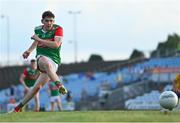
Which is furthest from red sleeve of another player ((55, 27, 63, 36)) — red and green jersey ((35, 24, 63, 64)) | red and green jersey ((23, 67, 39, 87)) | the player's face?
red and green jersey ((23, 67, 39, 87))

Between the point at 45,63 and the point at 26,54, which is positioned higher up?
the point at 26,54

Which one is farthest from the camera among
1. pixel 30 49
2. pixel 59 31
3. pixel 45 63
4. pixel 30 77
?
pixel 30 77

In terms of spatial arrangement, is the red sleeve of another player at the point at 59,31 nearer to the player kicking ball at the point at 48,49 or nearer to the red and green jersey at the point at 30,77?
the player kicking ball at the point at 48,49

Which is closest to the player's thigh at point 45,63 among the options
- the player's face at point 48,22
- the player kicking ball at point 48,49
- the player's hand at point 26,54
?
the player kicking ball at point 48,49

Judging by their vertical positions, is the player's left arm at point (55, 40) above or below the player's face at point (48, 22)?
below

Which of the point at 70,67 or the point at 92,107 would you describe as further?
the point at 70,67

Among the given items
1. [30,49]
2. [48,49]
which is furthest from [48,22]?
[30,49]

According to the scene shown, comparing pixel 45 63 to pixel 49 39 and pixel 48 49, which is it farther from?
pixel 49 39

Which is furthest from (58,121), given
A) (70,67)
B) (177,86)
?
(70,67)

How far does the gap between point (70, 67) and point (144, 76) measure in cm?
1958

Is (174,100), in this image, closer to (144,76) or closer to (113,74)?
(144,76)

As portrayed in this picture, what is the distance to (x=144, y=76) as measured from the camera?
44281mm

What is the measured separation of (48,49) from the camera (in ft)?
44.6

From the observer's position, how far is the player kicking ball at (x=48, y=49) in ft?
43.8
